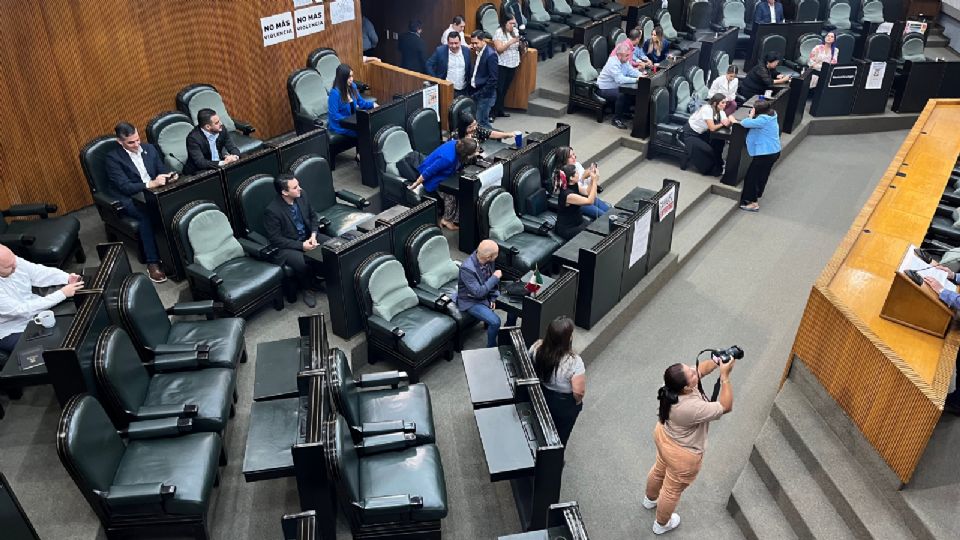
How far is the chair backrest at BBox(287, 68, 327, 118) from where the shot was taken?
322 inches

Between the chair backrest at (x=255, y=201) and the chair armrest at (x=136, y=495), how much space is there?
2.66 m

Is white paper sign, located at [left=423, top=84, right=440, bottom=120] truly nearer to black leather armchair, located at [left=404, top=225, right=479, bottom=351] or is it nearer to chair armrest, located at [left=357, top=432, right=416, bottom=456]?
black leather armchair, located at [left=404, top=225, right=479, bottom=351]

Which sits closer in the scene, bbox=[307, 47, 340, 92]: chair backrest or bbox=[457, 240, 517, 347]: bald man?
bbox=[457, 240, 517, 347]: bald man

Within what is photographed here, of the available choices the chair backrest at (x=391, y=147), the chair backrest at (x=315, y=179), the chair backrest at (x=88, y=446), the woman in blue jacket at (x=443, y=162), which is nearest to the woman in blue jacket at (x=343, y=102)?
the chair backrest at (x=391, y=147)

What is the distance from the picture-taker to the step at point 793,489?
4.41 metres

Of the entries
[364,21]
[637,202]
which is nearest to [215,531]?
[637,202]

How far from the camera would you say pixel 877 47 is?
11.7 m

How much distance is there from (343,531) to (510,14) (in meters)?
8.52

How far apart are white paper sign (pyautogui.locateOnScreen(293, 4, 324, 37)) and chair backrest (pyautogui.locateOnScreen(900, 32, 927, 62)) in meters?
9.15

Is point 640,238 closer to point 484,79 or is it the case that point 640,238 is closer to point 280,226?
point 280,226

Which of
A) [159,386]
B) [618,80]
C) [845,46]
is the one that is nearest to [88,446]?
[159,386]

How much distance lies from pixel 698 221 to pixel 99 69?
20.4 ft

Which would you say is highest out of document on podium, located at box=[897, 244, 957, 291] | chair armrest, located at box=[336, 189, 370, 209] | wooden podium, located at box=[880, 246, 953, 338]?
document on podium, located at box=[897, 244, 957, 291]

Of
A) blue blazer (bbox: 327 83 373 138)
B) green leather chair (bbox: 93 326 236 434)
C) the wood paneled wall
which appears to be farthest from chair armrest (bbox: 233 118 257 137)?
green leather chair (bbox: 93 326 236 434)
